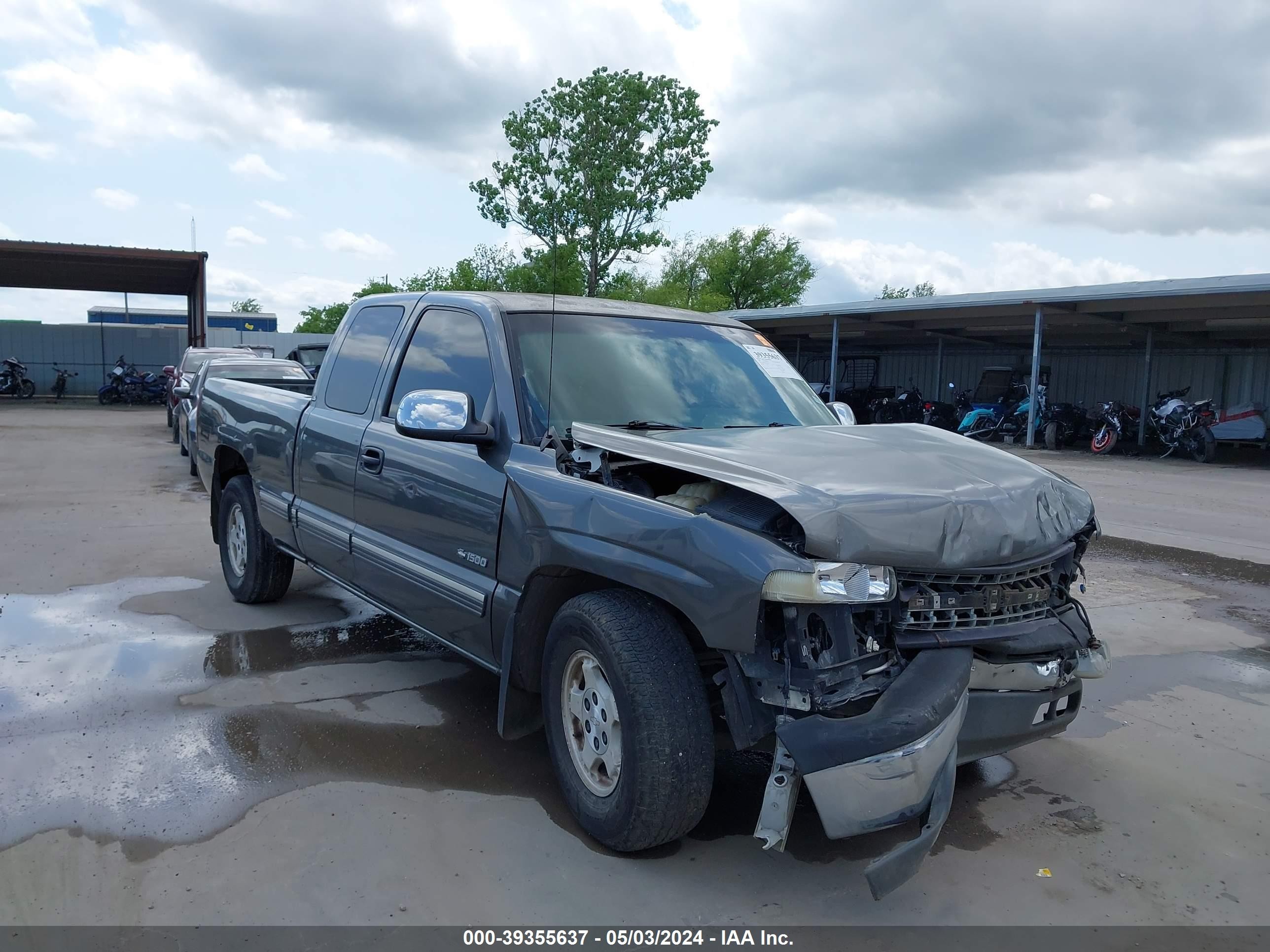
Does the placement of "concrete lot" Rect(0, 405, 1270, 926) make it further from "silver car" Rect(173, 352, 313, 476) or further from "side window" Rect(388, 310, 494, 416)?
"silver car" Rect(173, 352, 313, 476)

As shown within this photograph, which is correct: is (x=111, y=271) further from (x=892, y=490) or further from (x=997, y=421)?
(x=892, y=490)

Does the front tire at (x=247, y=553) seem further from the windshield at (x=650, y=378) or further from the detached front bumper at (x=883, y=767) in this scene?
the detached front bumper at (x=883, y=767)

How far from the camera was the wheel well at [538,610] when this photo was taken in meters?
3.38

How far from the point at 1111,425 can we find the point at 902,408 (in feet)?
22.0

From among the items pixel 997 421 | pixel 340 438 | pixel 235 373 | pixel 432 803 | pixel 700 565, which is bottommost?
pixel 432 803

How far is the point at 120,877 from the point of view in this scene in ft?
9.70

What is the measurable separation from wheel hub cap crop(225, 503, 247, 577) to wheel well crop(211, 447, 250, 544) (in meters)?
0.17

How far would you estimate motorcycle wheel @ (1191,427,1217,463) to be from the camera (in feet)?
63.2

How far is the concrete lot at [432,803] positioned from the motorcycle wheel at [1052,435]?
1683 centimetres

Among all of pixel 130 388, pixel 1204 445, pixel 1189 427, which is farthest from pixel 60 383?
pixel 1204 445

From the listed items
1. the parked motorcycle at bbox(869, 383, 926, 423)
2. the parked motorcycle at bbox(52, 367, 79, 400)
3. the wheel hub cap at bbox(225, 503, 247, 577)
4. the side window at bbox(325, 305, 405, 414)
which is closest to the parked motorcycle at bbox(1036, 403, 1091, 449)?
the parked motorcycle at bbox(869, 383, 926, 423)

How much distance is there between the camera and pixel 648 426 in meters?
3.77

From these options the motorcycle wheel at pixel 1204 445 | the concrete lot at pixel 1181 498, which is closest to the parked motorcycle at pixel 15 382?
the concrete lot at pixel 1181 498

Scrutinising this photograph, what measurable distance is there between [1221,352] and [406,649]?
25.6 metres
